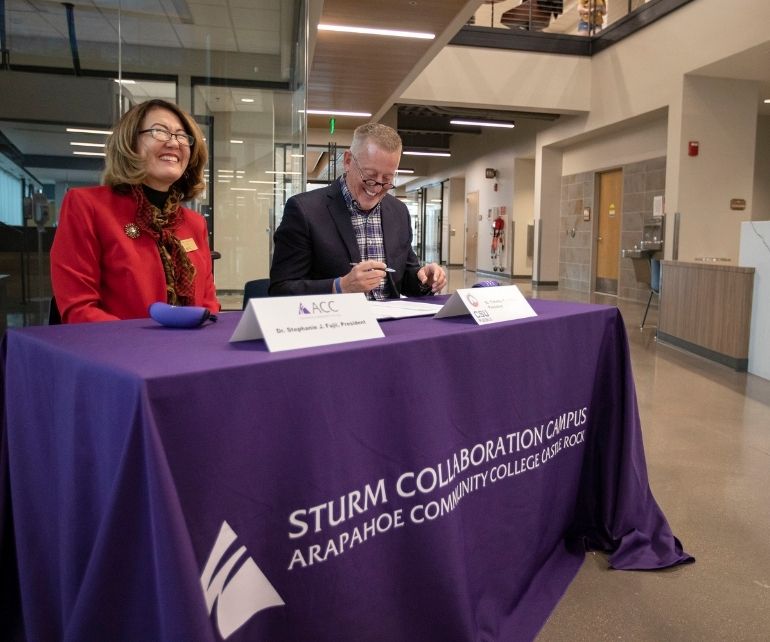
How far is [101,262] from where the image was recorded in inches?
70.4

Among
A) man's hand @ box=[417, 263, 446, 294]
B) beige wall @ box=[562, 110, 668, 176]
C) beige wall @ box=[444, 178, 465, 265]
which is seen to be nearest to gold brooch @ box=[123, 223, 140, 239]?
man's hand @ box=[417, 263, 446, 294]

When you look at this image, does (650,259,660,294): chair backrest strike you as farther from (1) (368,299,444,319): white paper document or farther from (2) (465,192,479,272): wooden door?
(2) (465,192,479,272): wooden door

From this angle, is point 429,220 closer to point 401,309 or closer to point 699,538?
point 699,538

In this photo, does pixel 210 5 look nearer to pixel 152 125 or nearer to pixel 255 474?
pixel 152 125

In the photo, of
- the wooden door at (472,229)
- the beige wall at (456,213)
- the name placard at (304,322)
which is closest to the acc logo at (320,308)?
the name placard at (304,322)

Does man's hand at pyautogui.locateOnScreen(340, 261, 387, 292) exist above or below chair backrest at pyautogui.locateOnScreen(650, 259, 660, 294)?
above

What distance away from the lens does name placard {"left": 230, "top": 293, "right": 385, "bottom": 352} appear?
1167 millimetres

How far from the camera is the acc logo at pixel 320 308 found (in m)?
1.24

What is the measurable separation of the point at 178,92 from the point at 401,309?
4.45 m

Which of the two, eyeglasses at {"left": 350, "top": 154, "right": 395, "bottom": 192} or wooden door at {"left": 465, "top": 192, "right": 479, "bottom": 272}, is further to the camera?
wooden door at {"left": 465, "top": 192, "right": 479, "bottom": 272}

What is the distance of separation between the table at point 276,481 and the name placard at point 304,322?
0.12 feet

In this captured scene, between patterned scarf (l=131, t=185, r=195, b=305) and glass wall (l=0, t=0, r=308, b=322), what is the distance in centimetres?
314

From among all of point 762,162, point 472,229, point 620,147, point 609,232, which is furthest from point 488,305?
point 472,229

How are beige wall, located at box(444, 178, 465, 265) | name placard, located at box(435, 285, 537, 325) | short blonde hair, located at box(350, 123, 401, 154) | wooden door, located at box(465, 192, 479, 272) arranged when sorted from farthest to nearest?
beige wall, located at box(444, 178, 465, 265) < wooden door, located at box(465, 192, 479, 272) < short blonde hair, located at box(350, 123, 401, 154) < name placard, located at box(435, 285, 537, 325)
